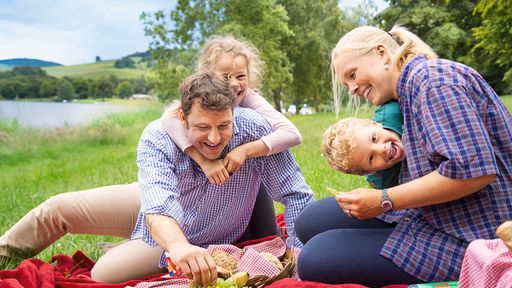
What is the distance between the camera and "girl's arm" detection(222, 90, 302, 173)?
3.31 meters

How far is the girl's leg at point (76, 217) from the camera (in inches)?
151

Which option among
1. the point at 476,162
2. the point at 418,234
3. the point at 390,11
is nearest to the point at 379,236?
the point at 418,234

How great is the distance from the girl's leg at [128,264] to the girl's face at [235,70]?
112 cm

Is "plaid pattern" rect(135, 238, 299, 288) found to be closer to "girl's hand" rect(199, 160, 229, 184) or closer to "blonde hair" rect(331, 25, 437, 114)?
"girl's hand" rect(199, 160, 229, 184)

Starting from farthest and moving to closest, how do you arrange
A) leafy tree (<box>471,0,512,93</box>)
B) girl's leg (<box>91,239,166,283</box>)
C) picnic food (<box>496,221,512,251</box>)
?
leafy tree (<box>471,0,512,93</box>) → girl's leg (<box>91,239,166,283</box>) → picnic food (<box>496,221,512,251</box>)

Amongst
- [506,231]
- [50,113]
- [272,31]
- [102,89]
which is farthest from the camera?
[272,31]

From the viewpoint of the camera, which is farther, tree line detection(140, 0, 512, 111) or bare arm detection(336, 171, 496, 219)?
tree line detection(140, 0, 512, 111)

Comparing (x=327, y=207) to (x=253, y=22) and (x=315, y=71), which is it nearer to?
(x=253, y=22)

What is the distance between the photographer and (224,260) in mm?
3215

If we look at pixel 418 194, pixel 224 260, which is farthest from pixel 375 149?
pixel 224 260

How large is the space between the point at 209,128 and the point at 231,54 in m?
0.92

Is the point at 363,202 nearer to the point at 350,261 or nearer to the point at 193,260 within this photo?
the point at 350,261

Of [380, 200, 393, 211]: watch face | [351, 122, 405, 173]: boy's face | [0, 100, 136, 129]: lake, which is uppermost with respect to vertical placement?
[351, 122, 405, 173]: boy's face

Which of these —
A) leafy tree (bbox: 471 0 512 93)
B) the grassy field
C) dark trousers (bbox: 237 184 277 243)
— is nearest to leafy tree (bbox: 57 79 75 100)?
the grassy field
